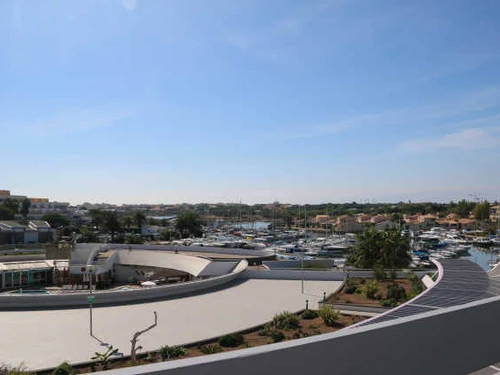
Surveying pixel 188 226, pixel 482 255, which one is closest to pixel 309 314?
pixel 482 255

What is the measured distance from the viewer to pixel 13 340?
1580 centimetres

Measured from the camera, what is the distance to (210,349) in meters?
13.6

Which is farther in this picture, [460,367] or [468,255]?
[468,255]

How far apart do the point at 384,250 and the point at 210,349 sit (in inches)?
768

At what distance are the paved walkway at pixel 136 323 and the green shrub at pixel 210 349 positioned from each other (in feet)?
3.82

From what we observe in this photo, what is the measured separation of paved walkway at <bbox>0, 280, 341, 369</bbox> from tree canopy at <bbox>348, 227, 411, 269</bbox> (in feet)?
21.9

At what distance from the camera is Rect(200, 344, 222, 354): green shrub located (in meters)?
13.3

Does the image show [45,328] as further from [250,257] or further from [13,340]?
[250,257]

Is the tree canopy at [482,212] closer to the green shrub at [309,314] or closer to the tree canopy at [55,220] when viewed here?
the tree canopy at [55,220]

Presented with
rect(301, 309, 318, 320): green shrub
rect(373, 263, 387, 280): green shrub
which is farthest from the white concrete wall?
rect(301, 309, 318, 320): green shrub

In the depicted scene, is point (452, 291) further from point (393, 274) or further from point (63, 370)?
point (63, 370)

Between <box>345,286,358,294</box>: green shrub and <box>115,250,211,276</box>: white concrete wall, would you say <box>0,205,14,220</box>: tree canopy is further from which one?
<box>345,286,358,294</box>: green shrub

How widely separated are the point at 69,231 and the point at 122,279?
47146mm

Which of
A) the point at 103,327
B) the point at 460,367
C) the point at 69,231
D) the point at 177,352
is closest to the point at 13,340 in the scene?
the point at 103,327
